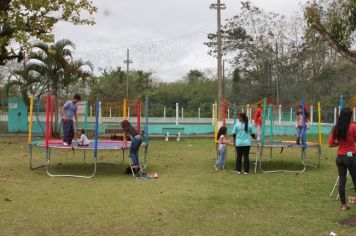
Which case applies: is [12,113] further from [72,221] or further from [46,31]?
[72,221]

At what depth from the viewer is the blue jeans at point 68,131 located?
12.1 meters

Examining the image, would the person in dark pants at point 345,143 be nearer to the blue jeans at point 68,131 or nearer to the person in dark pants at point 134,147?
the person in dark pants at point 134,147

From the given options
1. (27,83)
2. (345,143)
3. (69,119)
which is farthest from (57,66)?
(345,143)

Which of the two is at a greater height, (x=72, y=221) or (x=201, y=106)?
(x=201, y=106)

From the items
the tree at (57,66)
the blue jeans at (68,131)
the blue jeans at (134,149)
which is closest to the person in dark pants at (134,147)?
the blue jeans at (134,149)

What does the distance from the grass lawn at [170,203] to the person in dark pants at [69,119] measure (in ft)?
2.82

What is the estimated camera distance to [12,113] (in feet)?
85.3

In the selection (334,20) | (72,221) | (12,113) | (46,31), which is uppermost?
A: (46,31)

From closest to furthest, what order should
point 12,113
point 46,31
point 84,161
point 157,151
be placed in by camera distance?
point 84,161, point 157,151, point 46,31, point 12,113

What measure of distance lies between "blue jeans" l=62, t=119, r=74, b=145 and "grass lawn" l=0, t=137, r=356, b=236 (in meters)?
0.83

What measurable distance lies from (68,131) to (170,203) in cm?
476

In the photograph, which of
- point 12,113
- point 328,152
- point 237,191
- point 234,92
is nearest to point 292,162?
point 328,152

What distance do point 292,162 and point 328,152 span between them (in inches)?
153

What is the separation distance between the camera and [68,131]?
39.8ft
